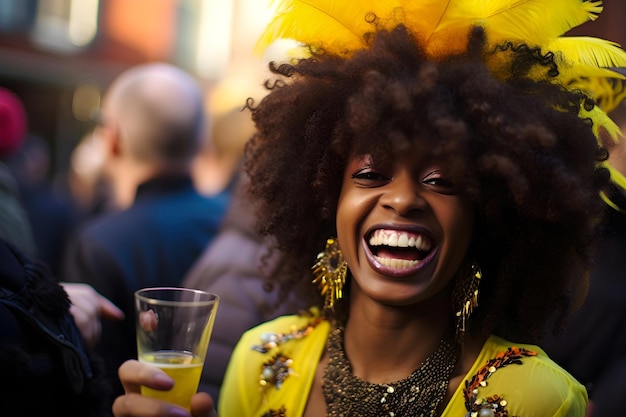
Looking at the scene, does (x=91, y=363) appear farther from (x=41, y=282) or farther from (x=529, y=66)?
(x=529, y=66)

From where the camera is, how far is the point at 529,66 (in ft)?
6.94

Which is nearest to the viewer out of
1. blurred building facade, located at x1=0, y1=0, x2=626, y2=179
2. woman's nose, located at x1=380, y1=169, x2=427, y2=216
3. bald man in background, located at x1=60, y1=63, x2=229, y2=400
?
woman's nose, located at x1=380, y1=169, x2=427, y2=216

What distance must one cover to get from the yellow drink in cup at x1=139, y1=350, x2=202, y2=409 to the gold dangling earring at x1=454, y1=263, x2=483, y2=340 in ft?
2.34

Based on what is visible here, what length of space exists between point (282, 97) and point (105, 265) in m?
1.77

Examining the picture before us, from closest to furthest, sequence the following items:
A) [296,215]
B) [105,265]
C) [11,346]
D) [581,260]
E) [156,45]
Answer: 1. [11,346]
2. [581,260]
3. [296,215]
4. [105,265]
5. [156,45]

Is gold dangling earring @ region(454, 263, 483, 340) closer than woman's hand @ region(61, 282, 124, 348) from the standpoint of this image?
Yes

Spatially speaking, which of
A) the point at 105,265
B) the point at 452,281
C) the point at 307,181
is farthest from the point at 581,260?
the point at 105,265

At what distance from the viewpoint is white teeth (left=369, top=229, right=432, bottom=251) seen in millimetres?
2059

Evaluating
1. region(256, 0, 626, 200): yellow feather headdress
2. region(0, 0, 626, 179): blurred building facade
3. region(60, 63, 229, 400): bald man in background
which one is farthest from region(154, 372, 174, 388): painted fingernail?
region(0, 0, 626, 179): blurred building facade

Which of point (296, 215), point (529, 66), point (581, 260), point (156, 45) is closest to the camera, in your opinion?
point (529, 66)

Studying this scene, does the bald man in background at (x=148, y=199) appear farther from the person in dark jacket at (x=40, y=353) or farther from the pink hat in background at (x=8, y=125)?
the person in dark jacket at (x=40, y=353)

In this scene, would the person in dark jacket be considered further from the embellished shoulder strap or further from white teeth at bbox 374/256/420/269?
the embellished shoulder strap

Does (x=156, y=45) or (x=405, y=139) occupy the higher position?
(x=156, y=45)

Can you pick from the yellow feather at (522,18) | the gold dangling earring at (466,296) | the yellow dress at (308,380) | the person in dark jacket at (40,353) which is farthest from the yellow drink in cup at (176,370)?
the yellow feather at (522,18)
